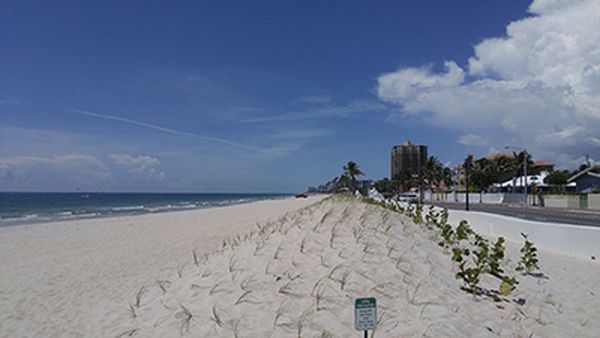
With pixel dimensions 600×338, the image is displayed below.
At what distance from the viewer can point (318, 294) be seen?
620 cm

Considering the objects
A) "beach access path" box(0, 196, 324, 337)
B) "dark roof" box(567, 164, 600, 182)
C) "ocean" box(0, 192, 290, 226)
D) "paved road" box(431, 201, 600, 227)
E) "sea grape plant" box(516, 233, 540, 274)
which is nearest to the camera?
"beach access path" box(0, 196, 324, 337)

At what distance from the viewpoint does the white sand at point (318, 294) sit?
570 cm

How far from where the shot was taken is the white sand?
570 cm

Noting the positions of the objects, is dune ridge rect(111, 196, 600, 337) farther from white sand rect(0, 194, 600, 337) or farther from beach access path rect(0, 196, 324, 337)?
beach access path rect(0, 196, 324, 337)

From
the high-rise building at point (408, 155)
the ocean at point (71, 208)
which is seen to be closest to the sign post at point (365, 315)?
the ocean at point (71, 208)

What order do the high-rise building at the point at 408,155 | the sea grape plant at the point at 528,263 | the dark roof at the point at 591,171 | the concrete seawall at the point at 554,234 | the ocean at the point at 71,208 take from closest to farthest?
the sea grape plant at the point at 528,263 → the concrete seawall at the point at 554,234 → the ocean at the point at 71,208 → the dark roof at the point at 591,171 → the high-rise building at the point at 408,155

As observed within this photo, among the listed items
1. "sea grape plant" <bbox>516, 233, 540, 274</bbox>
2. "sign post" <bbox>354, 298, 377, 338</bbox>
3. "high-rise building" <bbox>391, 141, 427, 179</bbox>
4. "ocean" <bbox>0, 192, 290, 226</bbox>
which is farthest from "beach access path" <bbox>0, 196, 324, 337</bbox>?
"high-rise building" <bbox>391, 141, 427, 179</bbox>

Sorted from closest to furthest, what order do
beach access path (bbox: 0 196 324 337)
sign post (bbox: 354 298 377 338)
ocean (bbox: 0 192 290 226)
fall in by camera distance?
sign post (bbox: 354 298 377 338)
beach access path (bbox: 0 196 324 337)
ocean (bbox: 0 192 290 226)

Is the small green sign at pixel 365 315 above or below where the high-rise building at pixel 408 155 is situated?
below

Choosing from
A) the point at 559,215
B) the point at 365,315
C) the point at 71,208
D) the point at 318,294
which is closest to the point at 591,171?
the point at 559,215

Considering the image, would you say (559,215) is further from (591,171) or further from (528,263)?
(591,171)

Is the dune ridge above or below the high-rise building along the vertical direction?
below

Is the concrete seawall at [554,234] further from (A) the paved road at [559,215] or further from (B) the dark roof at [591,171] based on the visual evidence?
(B) the dark roof at [591,171]

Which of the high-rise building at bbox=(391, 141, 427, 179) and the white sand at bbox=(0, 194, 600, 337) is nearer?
the white sand at bbox=(0, 194, 600, 337)
